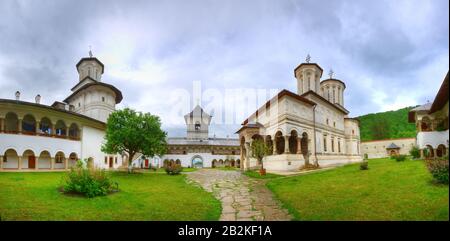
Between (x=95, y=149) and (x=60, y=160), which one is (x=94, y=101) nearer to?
(x=60, y=160)

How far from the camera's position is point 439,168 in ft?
13.0

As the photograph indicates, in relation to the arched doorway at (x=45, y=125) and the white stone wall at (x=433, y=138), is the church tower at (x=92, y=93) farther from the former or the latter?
the white stone wall at (x=433, y=138)

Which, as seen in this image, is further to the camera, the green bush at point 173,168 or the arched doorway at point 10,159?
the green bush at point 173,168

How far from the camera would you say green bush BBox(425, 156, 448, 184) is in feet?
12.2

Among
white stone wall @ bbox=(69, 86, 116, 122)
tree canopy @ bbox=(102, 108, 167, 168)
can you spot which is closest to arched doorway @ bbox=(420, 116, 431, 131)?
tree canopy @ bbox=(102, 108, 167, 168)

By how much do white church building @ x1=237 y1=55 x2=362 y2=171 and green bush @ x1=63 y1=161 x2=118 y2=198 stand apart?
1301 cm

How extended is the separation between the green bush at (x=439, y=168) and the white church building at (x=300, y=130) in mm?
13050

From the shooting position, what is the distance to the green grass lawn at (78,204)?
158 inches

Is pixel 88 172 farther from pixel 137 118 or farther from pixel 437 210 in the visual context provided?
pixel 437 210

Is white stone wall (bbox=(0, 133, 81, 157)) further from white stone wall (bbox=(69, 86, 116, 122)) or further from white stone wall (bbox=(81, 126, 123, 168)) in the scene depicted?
white stone wall (bbox=(69, 86, 116, 122))

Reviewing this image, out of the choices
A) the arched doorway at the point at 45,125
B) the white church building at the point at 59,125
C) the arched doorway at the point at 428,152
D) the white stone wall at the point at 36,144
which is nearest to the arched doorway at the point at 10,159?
the white church building at the point at 59,125
